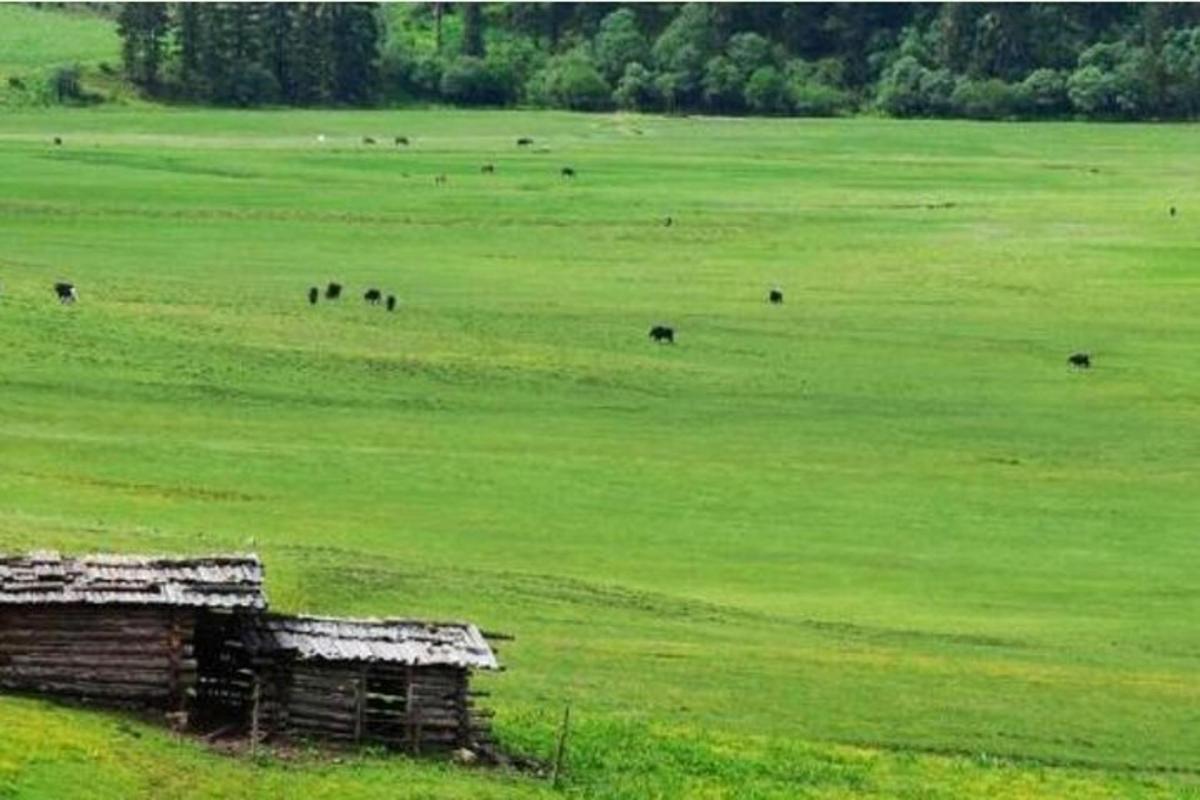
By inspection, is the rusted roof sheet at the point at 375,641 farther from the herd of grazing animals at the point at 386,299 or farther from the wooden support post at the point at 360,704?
the herd of grazing animals at the point at 386,299

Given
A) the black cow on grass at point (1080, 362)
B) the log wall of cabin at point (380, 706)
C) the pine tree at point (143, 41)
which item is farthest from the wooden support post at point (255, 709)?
the pine tree at point (143, 41)

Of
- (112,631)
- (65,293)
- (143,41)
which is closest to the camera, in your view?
(112,631)

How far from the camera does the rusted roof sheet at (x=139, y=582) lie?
3859 centimetres

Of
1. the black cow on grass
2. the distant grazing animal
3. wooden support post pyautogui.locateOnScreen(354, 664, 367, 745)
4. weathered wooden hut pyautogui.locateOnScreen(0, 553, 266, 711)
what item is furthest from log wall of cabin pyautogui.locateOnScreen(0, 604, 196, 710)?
the black cow on grass

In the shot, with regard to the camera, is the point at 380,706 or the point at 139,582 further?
the point at 380,706

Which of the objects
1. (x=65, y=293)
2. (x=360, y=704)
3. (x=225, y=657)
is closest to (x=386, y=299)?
(x=65, y=293)

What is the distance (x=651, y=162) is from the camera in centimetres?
16288

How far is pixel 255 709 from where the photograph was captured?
38.2 meters

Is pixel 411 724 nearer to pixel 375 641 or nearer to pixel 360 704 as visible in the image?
pixel 360 704

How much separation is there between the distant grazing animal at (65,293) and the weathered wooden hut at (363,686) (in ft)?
164

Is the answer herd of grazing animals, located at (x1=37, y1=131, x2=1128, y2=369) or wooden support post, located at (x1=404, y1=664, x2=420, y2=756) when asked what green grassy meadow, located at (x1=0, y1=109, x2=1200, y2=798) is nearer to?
herd of grazing animals, located at (x1=37, y1=131, x2=1128, y2=369)

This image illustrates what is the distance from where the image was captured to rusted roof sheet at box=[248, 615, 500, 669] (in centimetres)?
3928

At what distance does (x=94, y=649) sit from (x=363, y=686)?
3.91 m

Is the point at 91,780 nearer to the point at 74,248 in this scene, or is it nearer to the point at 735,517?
the point at 735,517
